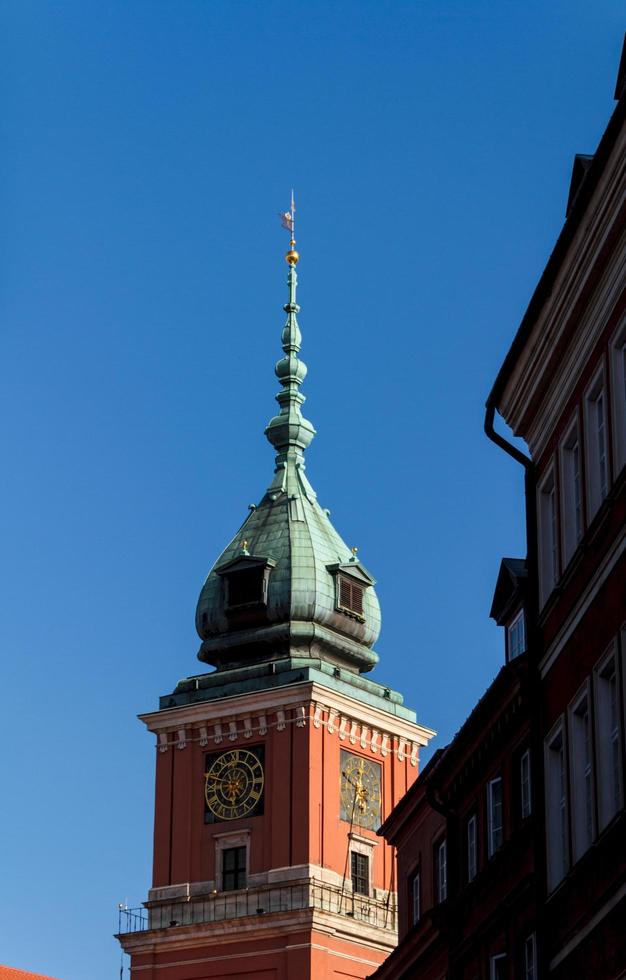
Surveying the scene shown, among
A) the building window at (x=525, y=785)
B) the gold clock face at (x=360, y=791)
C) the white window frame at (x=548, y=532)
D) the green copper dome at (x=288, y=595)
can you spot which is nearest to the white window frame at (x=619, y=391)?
the white window frame at (x=548, y=532)

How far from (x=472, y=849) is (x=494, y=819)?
71.4 inches

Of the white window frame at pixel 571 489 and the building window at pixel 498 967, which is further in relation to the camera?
the building window at pixel 498 967

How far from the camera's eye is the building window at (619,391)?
2217 cm

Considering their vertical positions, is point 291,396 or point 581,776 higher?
point 291,396

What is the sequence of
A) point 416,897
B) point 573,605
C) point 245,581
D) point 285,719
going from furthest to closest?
1. point 245,581
2. point 285,719
3. point 416,897
4. point 573,605

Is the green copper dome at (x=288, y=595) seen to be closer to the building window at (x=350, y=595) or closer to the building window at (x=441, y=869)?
the building window at (x=350, y=595)

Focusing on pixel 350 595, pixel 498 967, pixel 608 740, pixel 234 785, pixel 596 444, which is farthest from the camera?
pixel 350 595

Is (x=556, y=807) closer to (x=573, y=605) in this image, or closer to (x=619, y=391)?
(x=573, y=605)

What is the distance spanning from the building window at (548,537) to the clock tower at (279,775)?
4565 centimetres

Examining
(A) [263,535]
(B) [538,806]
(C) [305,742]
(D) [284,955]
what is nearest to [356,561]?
(A) [263,535]

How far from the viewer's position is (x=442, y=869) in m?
37.4

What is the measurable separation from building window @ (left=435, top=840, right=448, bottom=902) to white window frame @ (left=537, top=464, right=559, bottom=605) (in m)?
11.5

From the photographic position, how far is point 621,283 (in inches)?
877

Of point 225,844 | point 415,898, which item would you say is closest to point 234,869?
point 225,844
